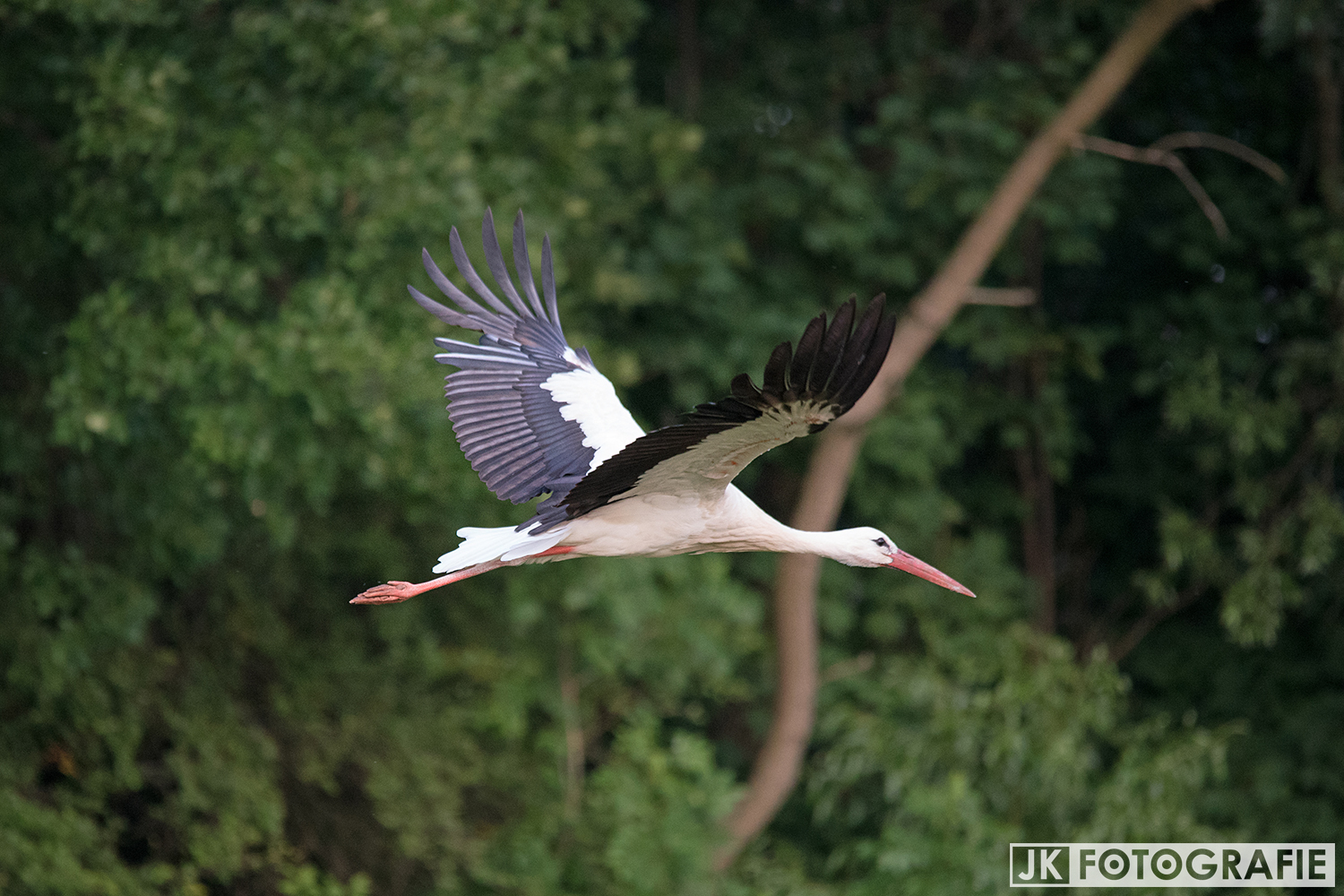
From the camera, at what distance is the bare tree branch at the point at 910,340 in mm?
8367

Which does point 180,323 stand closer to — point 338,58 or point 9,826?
point 338,58

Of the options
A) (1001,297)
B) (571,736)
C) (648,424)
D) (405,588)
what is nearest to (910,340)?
(1001,297)

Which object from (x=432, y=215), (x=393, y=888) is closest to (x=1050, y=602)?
(x=393, y=888)

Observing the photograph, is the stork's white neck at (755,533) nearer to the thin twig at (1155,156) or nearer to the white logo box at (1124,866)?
the white logo box at (1124,866)

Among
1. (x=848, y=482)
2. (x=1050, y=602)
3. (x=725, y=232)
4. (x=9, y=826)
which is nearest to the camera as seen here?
(x=9, y=826)

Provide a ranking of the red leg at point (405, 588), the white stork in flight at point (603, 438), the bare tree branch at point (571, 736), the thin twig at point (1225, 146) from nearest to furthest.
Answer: the white stork in flight at point (603, 438)
the red leg at point (405, 588)
the bare tree branch at point (571, 736)
the thin twig at point (1225, 146)

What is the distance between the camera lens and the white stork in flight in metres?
3.08

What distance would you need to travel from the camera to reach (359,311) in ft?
22.1

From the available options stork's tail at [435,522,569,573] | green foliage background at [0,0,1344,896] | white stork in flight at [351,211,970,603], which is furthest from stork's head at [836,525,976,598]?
green foliage background at [0,0,1344,896]

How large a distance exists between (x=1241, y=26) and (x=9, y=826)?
27.0 feet

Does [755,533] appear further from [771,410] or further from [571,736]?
[571,736]

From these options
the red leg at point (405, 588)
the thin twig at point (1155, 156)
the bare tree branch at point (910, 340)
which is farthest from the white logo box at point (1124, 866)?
the red leg at point (405, 588)

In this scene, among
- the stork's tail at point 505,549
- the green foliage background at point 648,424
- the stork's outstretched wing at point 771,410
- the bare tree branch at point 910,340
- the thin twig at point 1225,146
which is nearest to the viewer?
the stork's outstretched wing at point 771,410

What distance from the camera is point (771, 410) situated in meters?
3.19
